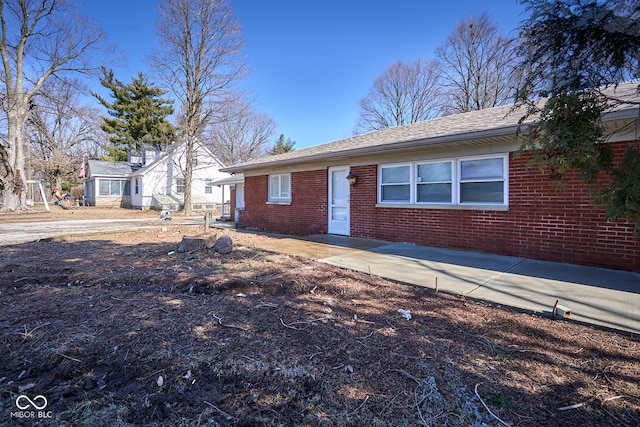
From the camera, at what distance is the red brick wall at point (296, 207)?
1039cm

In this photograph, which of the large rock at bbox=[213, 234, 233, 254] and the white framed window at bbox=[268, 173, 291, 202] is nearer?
the large rock at bbox=[213, 234, 233, 254]

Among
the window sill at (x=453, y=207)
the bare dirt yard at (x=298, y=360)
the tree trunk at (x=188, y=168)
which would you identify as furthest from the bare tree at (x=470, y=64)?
the bare dirt yard at (x=298, y=360)

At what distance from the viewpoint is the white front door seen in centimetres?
965

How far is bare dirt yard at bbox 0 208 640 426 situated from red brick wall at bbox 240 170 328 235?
20.0ft

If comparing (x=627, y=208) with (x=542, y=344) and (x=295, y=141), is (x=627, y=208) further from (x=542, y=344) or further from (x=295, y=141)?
(x=295, y=141)

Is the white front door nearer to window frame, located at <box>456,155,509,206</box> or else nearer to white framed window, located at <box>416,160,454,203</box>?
white framed window, located at <box>416,160,454,203</box>

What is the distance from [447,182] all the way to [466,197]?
56 cm

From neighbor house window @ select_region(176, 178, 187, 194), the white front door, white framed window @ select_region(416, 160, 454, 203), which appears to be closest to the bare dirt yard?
white framed window @ select_region(416, 160, 454, 203)

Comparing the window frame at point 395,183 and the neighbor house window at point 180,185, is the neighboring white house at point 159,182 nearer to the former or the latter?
the neighbor house window at point 180,185

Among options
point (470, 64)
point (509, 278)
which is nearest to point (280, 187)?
point (509, 278)

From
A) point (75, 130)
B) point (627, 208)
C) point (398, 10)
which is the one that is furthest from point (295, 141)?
point (627, 208)

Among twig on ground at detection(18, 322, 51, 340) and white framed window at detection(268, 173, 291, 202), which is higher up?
white framed window at detection(268, 173, 291, 202)

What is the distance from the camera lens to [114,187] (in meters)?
29.7

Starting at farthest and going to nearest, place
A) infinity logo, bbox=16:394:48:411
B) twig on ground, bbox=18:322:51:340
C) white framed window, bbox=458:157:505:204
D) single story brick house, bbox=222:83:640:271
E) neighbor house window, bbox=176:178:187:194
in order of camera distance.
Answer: neighbor house window, bbox=176:178:187:194 → white framed window, bbox=458:157:505:204 → single story brick house, bbox=222:83:640:271 → twig on ground, bbox=18:322:51:340 → infinity logo, bbox=16:394:48:411
